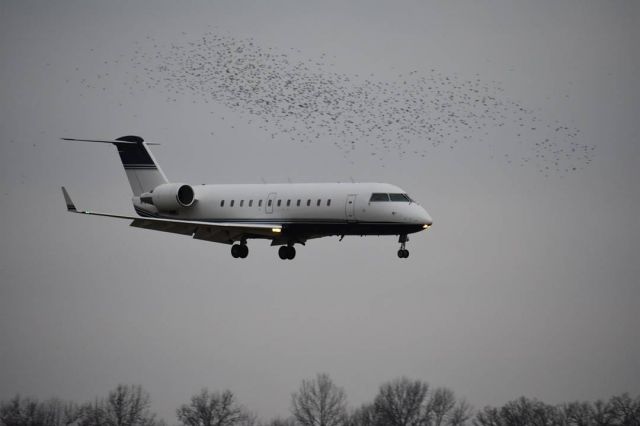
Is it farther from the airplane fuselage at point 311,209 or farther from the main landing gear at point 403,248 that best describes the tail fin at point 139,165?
the main landing gear at point 403,248

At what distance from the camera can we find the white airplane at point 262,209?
74688 millimetres

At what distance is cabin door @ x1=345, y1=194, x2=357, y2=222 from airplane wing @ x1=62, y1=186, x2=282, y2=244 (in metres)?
4.57

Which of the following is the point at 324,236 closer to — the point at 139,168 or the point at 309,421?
the point at 139,168

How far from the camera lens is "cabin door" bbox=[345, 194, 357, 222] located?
246 feet

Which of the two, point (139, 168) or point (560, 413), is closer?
point (139, 168)

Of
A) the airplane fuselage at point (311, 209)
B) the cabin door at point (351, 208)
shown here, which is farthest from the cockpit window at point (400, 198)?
the cabin door at point (351, 208)

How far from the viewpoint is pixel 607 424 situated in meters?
97.1

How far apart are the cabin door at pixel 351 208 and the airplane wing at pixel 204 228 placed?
4.57 m

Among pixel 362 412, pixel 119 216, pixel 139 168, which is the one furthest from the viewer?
pixel 362 412

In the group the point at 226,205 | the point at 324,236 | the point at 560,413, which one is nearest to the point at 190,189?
the point at 226,205

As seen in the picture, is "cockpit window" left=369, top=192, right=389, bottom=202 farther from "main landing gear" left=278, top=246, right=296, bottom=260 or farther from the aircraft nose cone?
"main landing gear" left=278, top=246, right=296, bottom=260

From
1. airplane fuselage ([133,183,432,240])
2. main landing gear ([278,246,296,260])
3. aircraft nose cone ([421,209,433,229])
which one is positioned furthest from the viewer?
main landing gear ([278,246,296,260])

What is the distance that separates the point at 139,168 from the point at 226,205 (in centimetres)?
814

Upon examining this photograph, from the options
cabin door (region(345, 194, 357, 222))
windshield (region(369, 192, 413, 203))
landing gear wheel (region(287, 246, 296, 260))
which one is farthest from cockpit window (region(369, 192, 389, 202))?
landing gear wheel (region(287, 246, 296, 260))
